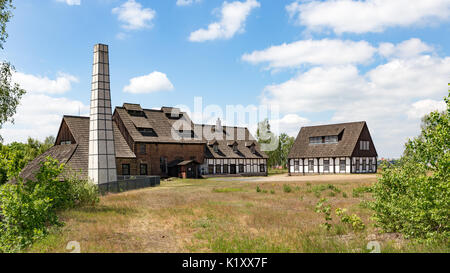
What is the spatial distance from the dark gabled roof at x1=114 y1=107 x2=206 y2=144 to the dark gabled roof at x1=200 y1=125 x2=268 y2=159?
3.50m

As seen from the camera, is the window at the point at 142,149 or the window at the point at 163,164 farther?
the window at the point at 163,164

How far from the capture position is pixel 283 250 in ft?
30.8

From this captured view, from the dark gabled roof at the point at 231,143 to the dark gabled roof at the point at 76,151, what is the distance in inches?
585

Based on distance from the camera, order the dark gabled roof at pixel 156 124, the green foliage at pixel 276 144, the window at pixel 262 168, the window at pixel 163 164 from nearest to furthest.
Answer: the dark gabled roof at pixel 156 124 < the window at pixel 163 164 < the window at pixel 262 168 < the green foliage at pixel 276 144

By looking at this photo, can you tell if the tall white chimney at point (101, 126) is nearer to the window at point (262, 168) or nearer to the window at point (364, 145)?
the window at point (262, 168)

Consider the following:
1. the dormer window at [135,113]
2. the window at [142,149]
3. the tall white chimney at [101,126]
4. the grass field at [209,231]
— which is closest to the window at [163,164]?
the window at [142,149]

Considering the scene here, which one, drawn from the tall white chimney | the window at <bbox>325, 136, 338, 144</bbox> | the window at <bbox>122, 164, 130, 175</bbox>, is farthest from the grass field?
the window at <bbox>325, 136, 338, 144</bbox>

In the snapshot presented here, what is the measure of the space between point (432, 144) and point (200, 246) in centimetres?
722

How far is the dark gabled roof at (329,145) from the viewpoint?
5327 centimetres

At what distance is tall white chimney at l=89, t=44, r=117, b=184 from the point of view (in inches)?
1113

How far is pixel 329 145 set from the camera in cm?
5569

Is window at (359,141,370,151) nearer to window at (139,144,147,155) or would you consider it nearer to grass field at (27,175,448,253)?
window at (139,144,147,155)
